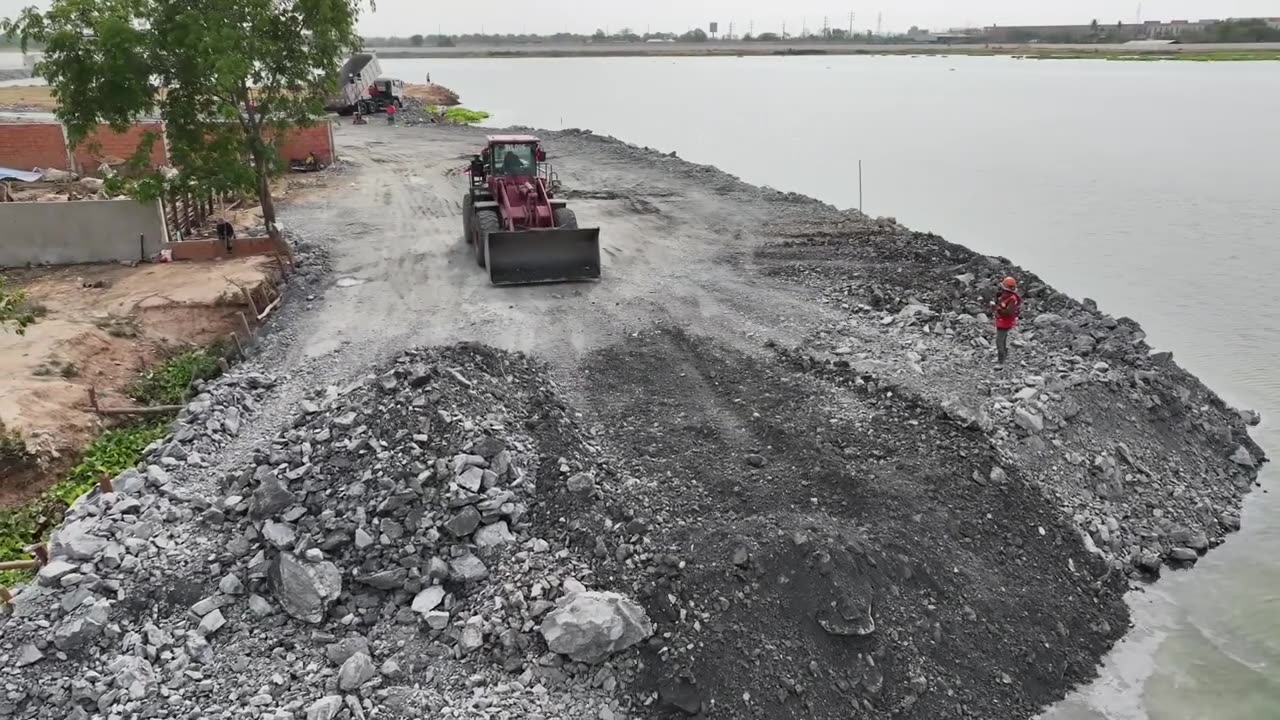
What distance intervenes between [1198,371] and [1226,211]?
13.5m

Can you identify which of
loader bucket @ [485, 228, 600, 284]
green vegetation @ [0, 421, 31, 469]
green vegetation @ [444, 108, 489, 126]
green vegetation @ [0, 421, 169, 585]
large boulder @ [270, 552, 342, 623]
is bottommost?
large boulder @ [270, 552, 342, 623]

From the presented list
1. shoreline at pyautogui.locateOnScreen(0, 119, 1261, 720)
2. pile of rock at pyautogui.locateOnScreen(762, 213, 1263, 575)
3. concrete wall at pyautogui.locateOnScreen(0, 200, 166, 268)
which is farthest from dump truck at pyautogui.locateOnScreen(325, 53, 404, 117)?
pile of rock at pyautogui.locateOnScreen(762, 213, 1263, 575)

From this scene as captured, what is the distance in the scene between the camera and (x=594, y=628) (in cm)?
746

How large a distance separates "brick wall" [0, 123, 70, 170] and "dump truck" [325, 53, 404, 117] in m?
21.3

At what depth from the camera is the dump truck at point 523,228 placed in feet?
50.2

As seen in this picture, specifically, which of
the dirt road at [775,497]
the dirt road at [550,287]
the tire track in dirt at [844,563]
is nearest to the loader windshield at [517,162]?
the dirt road at [550,287]

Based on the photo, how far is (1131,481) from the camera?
33.9ft

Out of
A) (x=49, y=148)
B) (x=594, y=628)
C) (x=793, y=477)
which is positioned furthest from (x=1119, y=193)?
(x=49, y=148)

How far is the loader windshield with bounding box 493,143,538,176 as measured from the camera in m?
16.6

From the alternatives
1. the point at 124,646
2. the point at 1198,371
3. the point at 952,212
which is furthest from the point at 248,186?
the point at 952,212

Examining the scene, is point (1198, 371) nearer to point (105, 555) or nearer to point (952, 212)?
point (952, 212)

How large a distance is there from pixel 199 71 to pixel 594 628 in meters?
12.9

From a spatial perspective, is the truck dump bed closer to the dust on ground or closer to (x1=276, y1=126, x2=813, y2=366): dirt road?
(x1=276, y1=126, x2=813, y2=366): dirt road

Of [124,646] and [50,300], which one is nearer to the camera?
[124,646]
